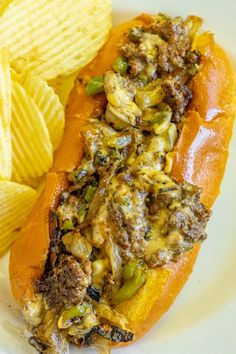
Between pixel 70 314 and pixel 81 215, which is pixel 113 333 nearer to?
pixel 70 314

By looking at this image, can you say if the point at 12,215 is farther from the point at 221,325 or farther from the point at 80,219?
the point at 221,325

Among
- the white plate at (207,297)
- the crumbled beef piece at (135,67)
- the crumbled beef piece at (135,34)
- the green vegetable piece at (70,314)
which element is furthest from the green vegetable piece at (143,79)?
the green vegetable piece at (70,314)

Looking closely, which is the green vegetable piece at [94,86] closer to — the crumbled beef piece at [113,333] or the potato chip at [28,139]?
the potato chip at [28,139]

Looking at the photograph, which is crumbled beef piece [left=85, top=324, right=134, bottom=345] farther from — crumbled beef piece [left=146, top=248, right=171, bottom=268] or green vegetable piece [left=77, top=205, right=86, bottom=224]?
green vegetable piece [left=77, top=205, right=86, bottom=224]

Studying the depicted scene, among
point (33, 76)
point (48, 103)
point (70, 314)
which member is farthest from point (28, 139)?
point (70, 314)

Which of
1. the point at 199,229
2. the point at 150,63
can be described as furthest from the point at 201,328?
the point at 150,63

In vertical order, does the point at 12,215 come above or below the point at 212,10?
below
